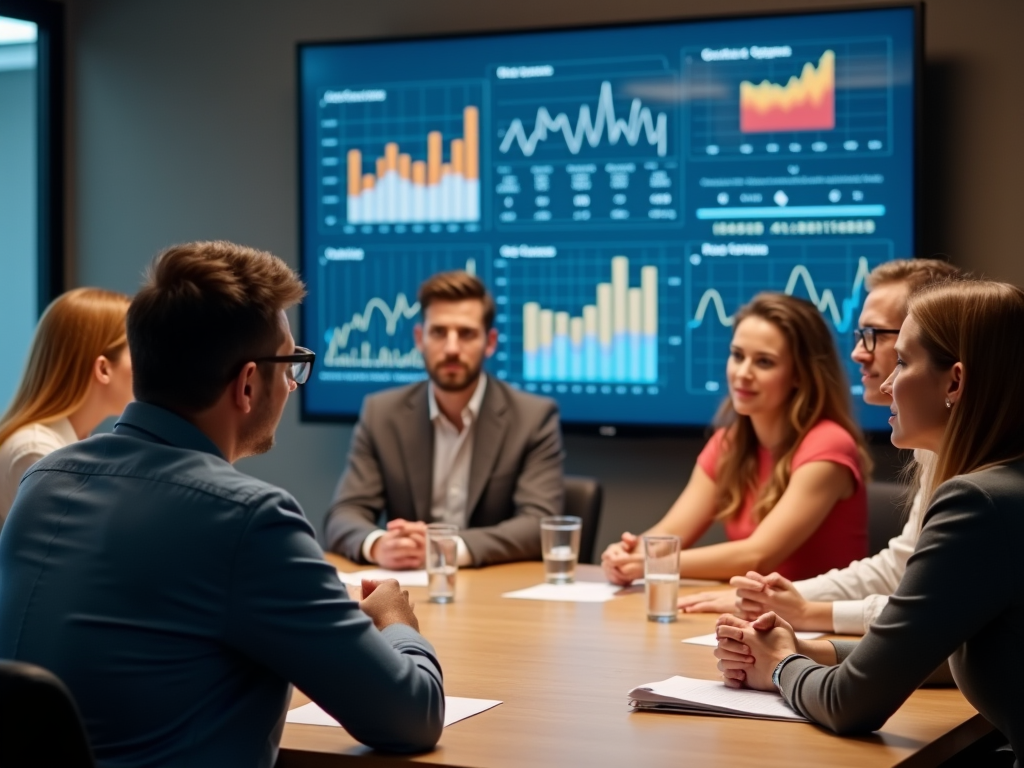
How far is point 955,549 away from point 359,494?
7.69 ft

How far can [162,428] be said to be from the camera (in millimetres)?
1690

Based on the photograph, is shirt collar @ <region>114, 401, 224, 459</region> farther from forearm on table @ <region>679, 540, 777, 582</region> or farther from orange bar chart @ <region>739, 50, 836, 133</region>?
orange bar chart @ <region>739, 50, 836, 133</region>

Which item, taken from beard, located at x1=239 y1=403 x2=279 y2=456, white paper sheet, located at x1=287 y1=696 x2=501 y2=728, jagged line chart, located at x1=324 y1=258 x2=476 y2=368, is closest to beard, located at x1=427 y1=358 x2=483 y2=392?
jagged line chart, located at x1=324 y1=258 x2=476 y2=368

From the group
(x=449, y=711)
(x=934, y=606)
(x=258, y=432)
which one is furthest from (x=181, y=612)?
(x=934, y=606)

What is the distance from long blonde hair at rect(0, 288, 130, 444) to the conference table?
108cm

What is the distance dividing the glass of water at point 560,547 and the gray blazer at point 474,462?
0.59m

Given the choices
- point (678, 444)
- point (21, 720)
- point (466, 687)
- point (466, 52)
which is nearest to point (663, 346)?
point (678, 444)

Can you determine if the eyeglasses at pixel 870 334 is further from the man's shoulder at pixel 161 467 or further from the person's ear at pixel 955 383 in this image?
the man's shoulder at pixel 161 467

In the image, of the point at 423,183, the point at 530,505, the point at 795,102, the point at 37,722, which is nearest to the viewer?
the point at 37,722

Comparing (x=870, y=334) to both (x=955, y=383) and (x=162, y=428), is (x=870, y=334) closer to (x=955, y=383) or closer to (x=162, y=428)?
(x=955, y=383)

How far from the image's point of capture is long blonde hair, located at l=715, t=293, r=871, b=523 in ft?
10.8

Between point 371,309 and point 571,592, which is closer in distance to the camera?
point 571,592

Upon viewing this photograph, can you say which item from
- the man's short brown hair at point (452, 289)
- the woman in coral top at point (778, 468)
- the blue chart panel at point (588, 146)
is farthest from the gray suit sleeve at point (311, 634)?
the blue chart panel at point (588, 146)

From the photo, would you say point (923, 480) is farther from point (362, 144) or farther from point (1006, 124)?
point (362, 144)
